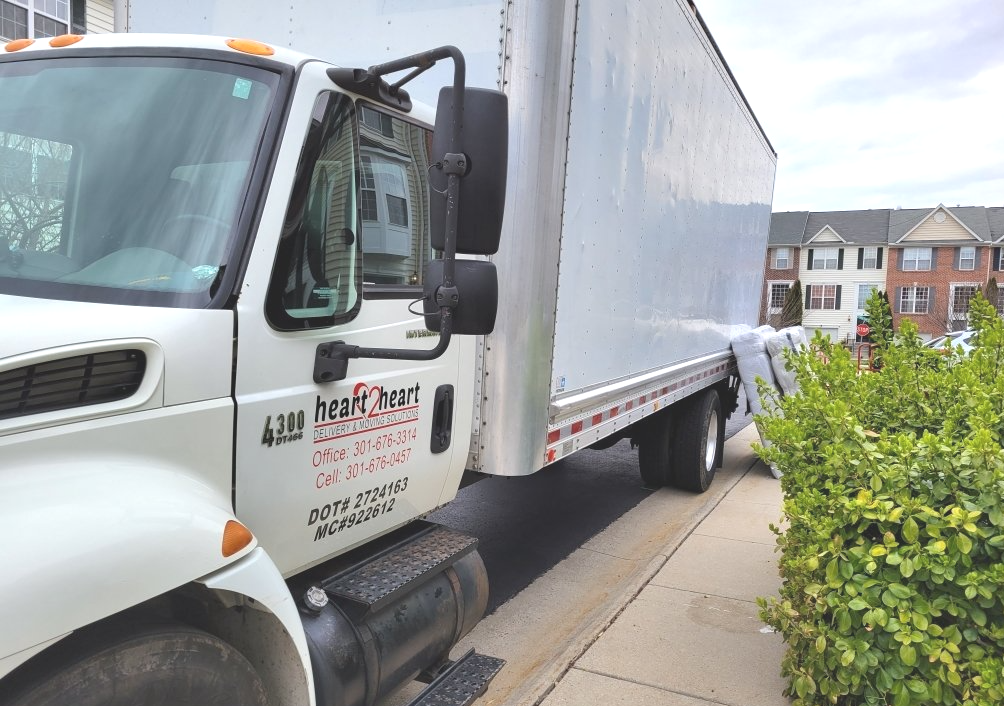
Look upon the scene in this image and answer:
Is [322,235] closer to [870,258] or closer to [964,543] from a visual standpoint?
[964,543]

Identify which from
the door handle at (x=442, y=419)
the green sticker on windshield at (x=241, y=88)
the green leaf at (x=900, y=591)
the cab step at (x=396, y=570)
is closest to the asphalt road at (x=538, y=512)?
the cab step at (x=396, y=570)

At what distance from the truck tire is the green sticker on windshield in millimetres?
1435

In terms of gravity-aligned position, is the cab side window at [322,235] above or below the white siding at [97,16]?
below

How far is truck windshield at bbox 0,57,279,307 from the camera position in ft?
6.84

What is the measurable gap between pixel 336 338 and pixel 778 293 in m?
59.2

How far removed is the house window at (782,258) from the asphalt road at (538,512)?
52984 mm

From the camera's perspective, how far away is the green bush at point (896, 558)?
2.83 m

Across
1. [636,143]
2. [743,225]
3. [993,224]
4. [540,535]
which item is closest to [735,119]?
[743,225]

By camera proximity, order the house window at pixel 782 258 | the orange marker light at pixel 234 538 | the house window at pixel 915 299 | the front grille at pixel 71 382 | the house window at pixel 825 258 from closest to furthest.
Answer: the front grille at pixel 71 382, the orange marker light at pixel 234 538, the house window at pixel 915 299, the house window at pixel 825 258, the house window at pixel 782 258

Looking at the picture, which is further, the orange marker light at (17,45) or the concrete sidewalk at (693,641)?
the concrete sidewalk at (693,641)

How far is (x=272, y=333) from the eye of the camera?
231cm

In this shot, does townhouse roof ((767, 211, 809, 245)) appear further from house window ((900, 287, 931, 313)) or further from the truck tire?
the truck tire

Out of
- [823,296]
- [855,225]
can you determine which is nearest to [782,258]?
[823,296]

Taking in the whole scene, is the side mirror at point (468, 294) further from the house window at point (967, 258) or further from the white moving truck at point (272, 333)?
the house window at point (967, 258)
